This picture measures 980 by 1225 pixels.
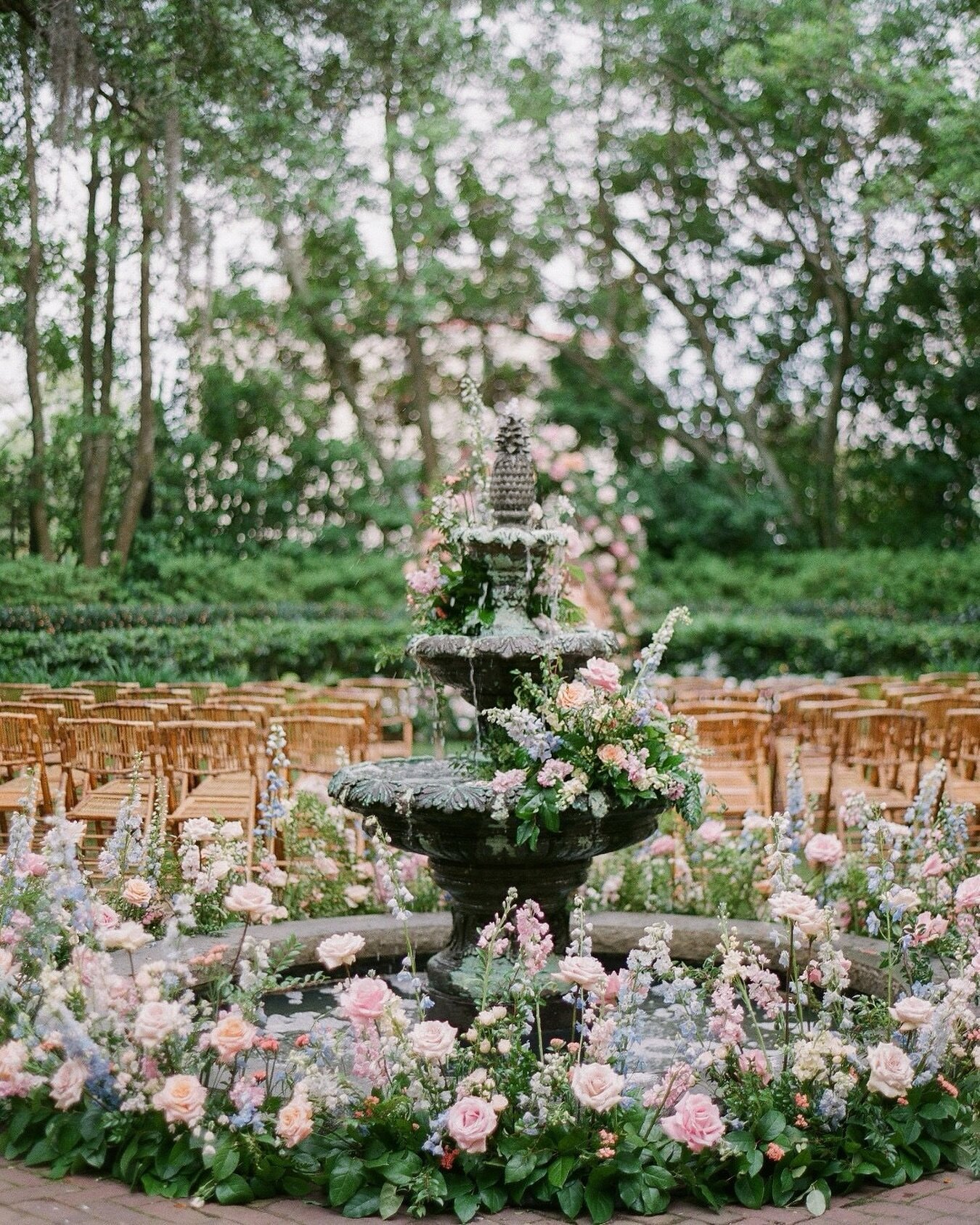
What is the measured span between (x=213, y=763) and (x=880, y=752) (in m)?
3.57

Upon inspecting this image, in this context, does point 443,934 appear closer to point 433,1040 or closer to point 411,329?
point 433,1040

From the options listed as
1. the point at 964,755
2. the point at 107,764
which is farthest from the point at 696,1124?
the point at 964,755

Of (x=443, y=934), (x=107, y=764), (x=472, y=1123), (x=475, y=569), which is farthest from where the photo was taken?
(x=107, y=764)

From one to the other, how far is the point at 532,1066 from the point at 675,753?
1.29m

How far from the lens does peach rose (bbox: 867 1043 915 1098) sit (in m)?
3.58

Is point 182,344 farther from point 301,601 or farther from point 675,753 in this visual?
point 675,753

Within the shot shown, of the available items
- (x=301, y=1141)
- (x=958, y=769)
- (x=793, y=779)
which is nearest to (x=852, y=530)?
(x=958, y=769)

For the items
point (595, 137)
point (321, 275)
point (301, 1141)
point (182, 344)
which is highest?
point (595, 137)

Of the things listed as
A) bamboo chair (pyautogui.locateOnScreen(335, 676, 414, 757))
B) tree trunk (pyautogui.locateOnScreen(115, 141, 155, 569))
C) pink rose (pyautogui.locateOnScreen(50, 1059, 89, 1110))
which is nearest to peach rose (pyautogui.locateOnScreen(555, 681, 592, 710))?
pink rose (pyautogui.locateOnScreen(50, 1059, 89, 1110))

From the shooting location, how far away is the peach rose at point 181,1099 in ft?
11.0

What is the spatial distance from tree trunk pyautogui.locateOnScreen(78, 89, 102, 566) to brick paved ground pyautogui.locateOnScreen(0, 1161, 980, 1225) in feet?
37.6

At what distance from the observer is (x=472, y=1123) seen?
→ 135 inches

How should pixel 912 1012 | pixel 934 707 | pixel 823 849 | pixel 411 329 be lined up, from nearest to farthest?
pixel 912 1012 < pixel 823 849 < pixel 934 707 < pixel 411 329

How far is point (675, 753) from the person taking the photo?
465cm
